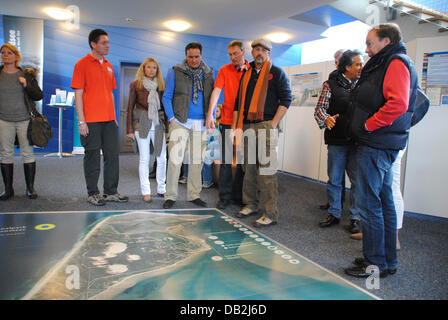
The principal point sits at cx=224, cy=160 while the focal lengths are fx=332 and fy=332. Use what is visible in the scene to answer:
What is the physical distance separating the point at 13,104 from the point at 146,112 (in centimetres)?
127

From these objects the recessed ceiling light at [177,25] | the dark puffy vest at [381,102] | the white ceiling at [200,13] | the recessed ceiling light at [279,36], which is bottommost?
the dark puffy vest at [381,102]

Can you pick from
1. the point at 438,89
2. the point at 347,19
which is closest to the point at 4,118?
the point at 438,89

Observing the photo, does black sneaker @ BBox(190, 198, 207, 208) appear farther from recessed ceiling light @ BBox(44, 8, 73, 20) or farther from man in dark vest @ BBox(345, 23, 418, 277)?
recessed ceiling light @ BBox(44, 8, 73, 20)

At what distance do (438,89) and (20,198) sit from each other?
426 cm

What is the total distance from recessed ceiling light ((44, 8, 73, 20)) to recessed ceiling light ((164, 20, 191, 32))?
6.27ft

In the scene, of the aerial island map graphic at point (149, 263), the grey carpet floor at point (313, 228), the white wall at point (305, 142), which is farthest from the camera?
the white wall at point (305, 142)

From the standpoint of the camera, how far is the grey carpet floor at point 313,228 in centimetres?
188

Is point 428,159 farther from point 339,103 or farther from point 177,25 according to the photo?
point 177,25

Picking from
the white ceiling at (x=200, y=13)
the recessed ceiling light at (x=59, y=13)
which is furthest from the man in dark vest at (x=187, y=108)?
the recessed ceiling light at (x=59, y=13)

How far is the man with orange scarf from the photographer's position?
2.67m

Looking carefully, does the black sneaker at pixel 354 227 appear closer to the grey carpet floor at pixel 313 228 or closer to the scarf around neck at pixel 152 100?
the grey carpet floor at pixel 313 228

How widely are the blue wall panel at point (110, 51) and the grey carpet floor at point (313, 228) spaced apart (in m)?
2.48

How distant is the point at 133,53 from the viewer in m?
7.64
